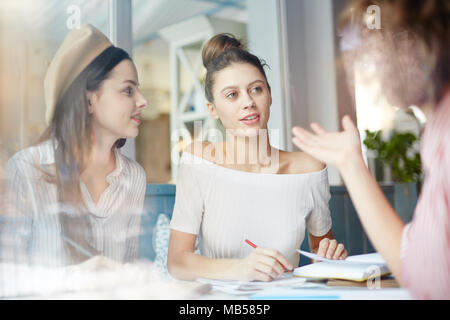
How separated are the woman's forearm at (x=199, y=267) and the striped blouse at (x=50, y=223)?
0.10m

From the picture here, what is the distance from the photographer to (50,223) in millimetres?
951

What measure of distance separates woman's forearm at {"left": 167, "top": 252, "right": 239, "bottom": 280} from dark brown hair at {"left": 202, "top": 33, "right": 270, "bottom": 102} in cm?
38

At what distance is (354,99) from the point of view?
45.2 inches

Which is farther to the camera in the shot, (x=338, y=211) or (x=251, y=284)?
(x=338, y=211)

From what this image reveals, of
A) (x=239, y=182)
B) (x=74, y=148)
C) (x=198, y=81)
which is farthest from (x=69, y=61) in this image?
(x=239, y=182)

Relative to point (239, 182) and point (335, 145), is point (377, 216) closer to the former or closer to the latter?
point (335, 145)

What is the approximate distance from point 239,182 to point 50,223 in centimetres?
44

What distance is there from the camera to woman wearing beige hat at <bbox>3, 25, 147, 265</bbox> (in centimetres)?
95

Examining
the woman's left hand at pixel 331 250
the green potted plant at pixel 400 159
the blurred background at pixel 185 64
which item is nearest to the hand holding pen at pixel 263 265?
the woman's left hand at pixel 331 250

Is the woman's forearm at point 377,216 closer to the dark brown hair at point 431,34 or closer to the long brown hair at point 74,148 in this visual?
the dark brown hair at point 431,34

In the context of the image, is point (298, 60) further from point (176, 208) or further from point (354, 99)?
point (176, 208)

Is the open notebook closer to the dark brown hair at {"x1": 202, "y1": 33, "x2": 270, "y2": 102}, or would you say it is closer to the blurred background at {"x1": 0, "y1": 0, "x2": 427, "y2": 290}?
the blurred background at {"x1": 0, "y1": 0, "x2": 427, "y2": 290}
